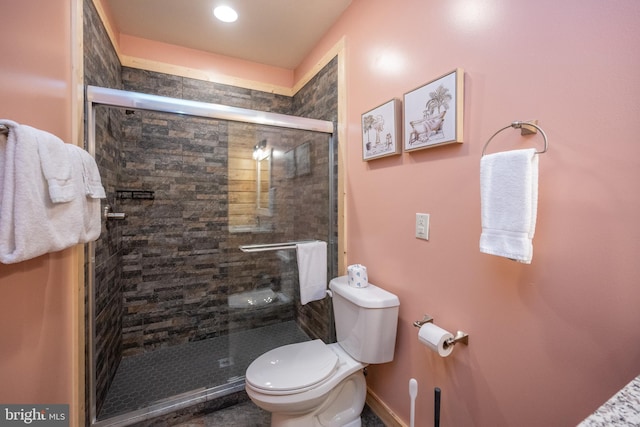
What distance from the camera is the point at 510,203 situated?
2.82 feet

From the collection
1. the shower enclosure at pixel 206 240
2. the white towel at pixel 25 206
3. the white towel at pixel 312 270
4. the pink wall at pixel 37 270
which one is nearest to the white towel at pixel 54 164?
the white towel at pixel 25 206

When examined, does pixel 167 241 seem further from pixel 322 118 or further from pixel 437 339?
pixel 437 339

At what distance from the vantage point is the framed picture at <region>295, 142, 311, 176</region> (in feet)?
6.89

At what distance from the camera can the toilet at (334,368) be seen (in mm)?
1264

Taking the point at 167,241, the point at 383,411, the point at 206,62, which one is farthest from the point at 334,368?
the point at 206,62

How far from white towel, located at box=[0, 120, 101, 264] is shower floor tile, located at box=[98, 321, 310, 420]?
1.20 meters

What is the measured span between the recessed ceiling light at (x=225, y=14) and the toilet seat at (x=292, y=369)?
91.4 inches

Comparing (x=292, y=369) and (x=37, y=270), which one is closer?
(x=37, y=270)

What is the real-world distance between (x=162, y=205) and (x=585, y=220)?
8.66ft

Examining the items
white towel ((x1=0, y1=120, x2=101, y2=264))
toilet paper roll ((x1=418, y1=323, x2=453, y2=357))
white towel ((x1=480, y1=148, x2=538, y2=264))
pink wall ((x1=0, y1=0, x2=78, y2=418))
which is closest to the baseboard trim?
toilet paper roll ((x1=418, y1=323, x2=453, y2=357))

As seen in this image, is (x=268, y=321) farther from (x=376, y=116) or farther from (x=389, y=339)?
(x=376, y=116)

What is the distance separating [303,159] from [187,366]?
1.85 meters

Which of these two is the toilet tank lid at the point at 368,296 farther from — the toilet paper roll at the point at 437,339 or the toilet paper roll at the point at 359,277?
the toilet paper roll at the point at 437,339

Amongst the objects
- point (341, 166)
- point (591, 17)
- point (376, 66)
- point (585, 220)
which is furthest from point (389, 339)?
point (376, 66)
